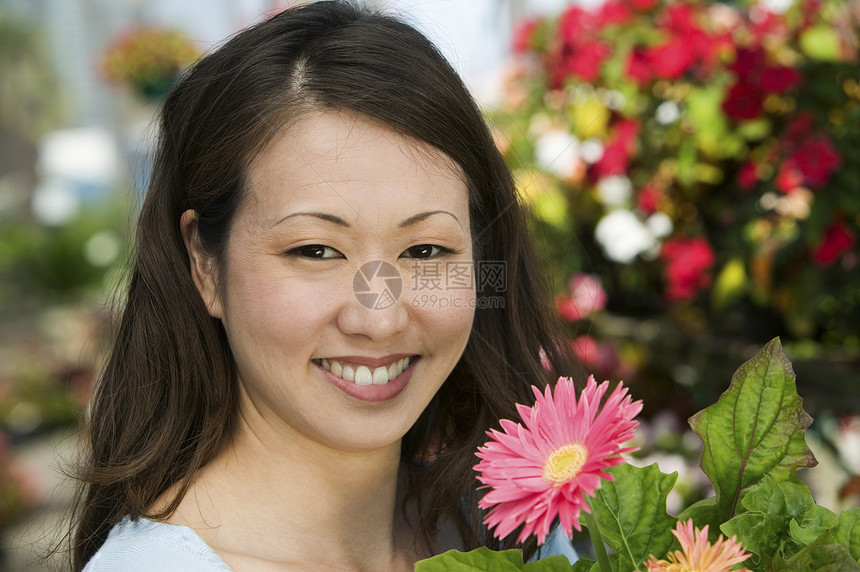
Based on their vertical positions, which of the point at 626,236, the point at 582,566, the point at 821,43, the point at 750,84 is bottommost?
the point at 582,566

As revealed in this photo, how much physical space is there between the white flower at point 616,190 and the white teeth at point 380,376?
1760mm

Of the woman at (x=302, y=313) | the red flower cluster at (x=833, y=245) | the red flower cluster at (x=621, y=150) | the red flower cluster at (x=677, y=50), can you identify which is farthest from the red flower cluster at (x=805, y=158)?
the woman at (x=302, y=313)

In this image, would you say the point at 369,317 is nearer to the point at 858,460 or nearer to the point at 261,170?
the point at 261,170

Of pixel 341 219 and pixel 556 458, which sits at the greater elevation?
pixel 341 219

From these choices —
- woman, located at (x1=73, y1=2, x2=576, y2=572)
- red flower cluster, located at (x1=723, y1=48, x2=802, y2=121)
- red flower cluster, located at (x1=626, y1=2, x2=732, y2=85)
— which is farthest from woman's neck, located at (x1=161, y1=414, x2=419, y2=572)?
red flower cluster, located at (x1=626, y1=2, x2=732, y2=85)

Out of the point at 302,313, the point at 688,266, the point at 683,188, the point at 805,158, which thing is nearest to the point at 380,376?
the point at 302,313

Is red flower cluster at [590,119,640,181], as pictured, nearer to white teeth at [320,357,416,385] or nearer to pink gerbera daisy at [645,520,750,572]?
white teeth at [320,357,416,385]

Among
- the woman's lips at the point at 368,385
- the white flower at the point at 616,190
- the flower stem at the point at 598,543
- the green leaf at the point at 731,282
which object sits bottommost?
the flower stem at the point at 598,543

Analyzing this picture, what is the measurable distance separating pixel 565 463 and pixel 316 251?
0.52 metres

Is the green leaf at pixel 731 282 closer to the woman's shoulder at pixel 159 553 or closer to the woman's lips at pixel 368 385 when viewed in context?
the woman's lips at pixel 368 385

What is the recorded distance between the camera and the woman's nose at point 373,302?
95 cm

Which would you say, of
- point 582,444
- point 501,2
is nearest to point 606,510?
point 582,444

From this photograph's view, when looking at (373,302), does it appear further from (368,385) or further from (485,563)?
(485,563)

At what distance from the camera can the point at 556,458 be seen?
0.55 meters
